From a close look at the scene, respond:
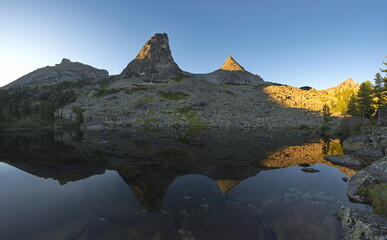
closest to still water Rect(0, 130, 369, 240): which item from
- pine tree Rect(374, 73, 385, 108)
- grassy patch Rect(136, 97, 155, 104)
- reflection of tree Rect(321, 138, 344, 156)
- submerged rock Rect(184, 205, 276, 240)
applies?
submerged rock Rect(184, 205, 276, 240)

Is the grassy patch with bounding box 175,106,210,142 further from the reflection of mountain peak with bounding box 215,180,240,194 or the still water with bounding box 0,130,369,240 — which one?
the reflection of mountain peak with bounding box 215,180,240,194

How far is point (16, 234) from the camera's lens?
944 centimetres

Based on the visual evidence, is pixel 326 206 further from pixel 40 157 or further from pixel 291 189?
pixel 40 157

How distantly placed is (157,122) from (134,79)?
116 metres

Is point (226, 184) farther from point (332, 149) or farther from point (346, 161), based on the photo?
point (332, 149)

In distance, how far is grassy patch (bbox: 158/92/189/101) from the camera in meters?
132

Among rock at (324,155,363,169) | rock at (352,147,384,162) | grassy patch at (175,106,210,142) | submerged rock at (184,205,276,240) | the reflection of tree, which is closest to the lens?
submerged rock at (184,205,276,240)

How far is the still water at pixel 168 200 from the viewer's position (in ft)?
32.4

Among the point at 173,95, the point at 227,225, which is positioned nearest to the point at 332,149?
the point at 227,225

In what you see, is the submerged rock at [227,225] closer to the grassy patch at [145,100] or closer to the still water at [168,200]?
the still water at [168,200]

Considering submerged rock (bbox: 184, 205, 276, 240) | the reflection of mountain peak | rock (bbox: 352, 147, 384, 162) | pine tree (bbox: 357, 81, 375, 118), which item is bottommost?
the reflection of mountain peak

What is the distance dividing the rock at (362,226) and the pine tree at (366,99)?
78.8 m

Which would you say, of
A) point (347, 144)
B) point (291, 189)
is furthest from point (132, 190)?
point (347, 144)

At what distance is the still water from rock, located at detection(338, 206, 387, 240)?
2.01ft
